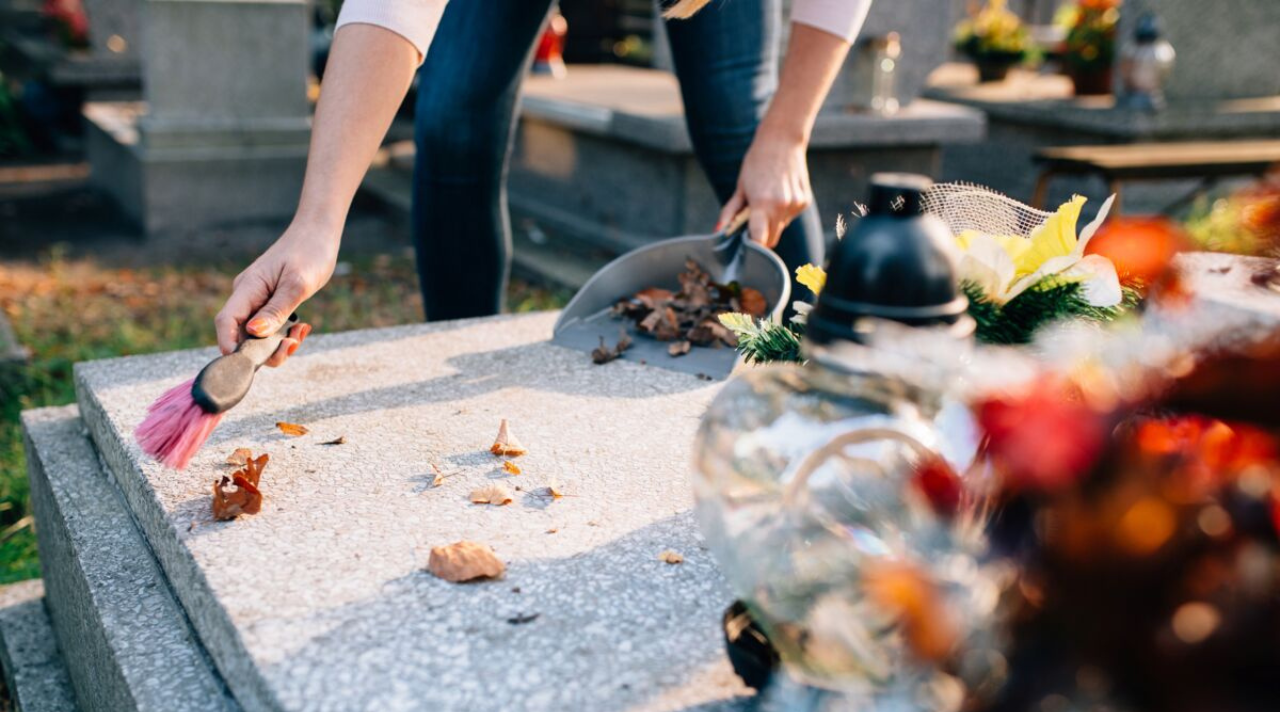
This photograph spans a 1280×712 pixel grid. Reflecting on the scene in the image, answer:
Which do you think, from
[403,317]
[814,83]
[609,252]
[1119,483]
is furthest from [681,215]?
[1119,483]

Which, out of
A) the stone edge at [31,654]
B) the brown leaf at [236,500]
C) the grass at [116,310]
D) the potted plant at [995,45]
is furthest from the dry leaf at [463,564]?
the potted plant at [995,45]

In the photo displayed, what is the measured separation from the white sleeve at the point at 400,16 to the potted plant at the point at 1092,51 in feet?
17.3

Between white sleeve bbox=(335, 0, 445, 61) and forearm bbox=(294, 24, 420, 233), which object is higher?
white sleeve bbox=(335, 0, 445, 61)

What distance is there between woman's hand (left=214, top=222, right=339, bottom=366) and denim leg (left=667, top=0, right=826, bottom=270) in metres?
1.01

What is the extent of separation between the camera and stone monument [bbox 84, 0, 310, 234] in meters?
4.93

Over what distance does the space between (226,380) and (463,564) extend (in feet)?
1.29

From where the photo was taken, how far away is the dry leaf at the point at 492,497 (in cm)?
138

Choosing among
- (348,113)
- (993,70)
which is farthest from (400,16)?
(993,70)

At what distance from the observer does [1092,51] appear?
5.95 metres

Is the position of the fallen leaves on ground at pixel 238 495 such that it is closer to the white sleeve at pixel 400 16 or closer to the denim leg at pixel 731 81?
the white sleeve at pixel 400 16

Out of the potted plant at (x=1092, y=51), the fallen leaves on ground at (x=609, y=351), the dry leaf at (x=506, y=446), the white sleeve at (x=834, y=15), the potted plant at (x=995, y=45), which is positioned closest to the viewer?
the dry leaf at (x=506, y=446)

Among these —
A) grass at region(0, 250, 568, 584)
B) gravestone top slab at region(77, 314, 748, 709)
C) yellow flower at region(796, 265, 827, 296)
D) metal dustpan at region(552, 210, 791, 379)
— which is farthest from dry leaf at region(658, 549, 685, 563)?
grass at region(0, 250, 568, 584)

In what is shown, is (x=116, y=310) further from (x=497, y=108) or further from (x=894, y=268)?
(x=894, y=268)

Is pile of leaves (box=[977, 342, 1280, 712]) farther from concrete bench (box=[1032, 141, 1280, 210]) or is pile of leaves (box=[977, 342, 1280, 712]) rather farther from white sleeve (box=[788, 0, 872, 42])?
concrete bench (box=[1032, 141, 1280, 210])
